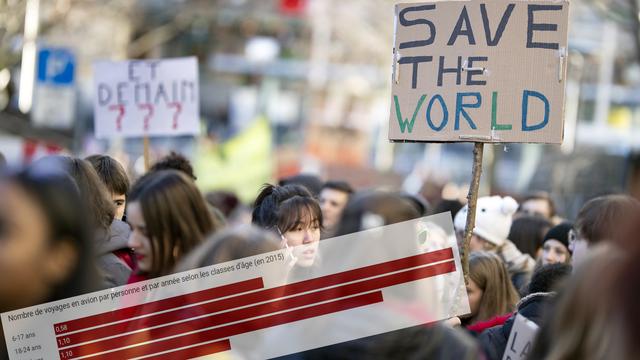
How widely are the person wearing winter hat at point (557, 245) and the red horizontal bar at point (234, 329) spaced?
10.7 ft

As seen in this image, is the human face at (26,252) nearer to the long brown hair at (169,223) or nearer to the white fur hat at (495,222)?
the long brown hair at (169,223)

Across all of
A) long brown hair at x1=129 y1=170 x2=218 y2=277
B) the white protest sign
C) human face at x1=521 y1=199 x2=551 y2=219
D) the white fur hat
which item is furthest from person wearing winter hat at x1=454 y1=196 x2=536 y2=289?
long brown hair at x1=129 y1=170 x2=218 y2=277

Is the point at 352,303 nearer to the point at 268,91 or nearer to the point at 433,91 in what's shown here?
the point at 433,91

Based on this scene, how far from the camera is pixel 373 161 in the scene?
35.1 m

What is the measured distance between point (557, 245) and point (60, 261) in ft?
13.6

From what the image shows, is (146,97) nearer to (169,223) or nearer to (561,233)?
(561,233)

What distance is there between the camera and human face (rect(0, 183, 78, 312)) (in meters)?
2.46

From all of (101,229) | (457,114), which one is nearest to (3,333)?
(101,229)

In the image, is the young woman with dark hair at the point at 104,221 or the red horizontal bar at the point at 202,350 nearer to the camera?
the red horizontal bar at the point at 202,350

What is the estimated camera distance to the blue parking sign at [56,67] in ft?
46.0

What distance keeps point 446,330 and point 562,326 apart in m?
0.36

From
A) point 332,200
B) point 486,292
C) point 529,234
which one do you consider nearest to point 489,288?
point 486,292

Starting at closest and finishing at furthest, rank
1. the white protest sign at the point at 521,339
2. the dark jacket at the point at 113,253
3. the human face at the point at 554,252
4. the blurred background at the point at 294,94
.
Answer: the white protest sign at the point at 521,339, the dark jacket at the point at 113,253, the human face at the point at 554,252, the blurred background at the point at 294,94
